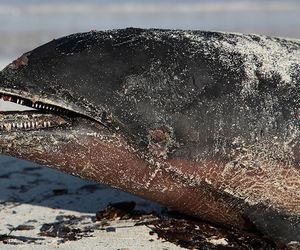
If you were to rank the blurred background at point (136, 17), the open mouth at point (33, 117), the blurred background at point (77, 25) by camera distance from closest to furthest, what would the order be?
the open mouth at point (33, 117), the blurred background at point (77, 25), the blurred background at point (136, 17)

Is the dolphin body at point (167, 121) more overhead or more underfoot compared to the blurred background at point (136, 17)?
more underfoot

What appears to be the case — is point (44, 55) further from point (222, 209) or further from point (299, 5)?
point (299, 5)

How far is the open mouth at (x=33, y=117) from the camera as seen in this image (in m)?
4.89

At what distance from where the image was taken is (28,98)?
4.85m

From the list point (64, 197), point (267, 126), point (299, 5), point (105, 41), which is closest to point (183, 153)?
point (267, 126)

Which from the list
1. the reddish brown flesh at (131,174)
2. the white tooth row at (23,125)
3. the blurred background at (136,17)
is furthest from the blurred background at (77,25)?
the white tooth row at (23,125)

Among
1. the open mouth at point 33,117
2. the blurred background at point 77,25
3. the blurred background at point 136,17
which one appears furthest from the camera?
the blurred background at point 136,17

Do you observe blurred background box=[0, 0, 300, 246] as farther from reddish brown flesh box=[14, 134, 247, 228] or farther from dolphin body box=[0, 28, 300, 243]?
dolphin body box=[0, 28, 300, 243]

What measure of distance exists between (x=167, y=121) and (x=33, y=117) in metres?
0.96

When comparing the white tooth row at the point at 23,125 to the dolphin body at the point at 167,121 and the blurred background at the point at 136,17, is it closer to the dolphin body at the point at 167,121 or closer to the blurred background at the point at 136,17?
the dolphin body at the point at 167,121

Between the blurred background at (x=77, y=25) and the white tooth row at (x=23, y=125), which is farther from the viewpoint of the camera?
the blurred background at (x=77, y=25)

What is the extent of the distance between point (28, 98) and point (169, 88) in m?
1.01

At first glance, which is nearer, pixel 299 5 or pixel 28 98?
pixel 28 98

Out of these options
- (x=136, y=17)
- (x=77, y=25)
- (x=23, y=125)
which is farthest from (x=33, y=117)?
(x=136, y=17)
